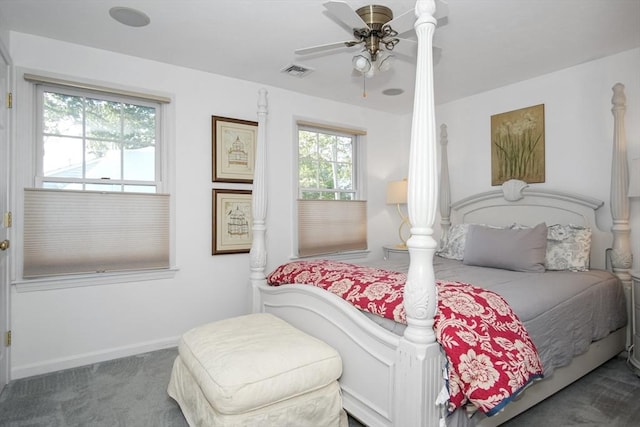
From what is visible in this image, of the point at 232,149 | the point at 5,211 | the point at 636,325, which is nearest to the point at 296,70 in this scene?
the point at 232,149

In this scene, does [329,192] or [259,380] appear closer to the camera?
[259,380]

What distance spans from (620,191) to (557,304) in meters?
1.41

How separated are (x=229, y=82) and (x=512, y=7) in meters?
2.37

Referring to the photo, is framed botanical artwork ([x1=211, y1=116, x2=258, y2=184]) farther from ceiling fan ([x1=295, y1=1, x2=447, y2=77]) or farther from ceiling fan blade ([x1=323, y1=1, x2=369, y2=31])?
ceiling fan blade ([x1=323, y1=1, x2=369, y2=31])

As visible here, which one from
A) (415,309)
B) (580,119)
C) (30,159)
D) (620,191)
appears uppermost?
(580,119)

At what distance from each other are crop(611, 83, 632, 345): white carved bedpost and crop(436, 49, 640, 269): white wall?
0.12m

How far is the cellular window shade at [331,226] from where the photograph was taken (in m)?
3.85

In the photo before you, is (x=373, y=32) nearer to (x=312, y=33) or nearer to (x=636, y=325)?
(x=312, y=33)

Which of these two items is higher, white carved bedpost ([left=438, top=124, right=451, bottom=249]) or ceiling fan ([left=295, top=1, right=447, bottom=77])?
ceiling fan ([left=295, top=1, right=447, bottom=77])

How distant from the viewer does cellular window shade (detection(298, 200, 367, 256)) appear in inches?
151

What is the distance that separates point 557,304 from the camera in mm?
2057

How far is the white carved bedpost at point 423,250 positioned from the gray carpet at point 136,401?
70 cm

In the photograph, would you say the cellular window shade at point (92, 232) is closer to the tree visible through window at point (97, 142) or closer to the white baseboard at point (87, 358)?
the tree visible through window at point (97, 142)

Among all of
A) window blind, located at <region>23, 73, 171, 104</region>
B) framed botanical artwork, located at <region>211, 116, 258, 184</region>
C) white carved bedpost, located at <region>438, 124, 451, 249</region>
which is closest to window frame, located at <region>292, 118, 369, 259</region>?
framed botanical artwork, located at <region>211, 116, 258, 184</region>
